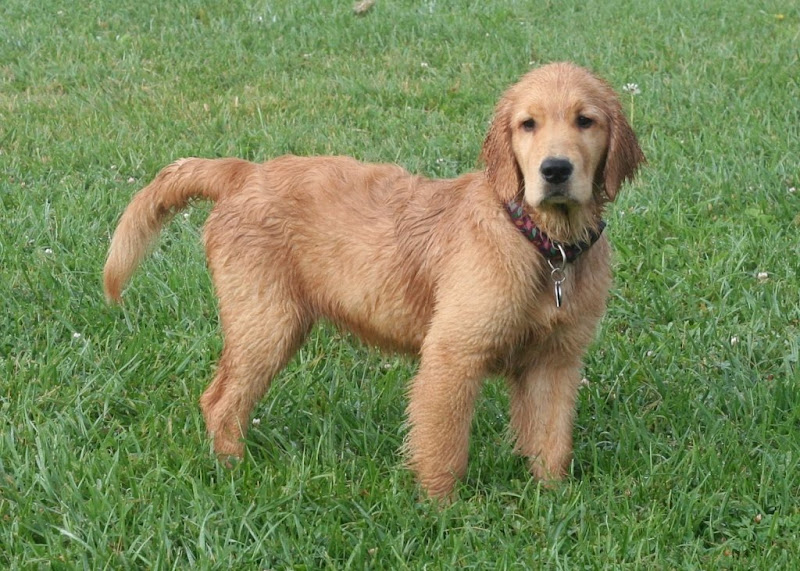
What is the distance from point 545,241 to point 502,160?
32 centimetres

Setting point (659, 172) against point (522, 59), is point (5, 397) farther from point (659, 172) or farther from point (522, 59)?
point (522, 59)

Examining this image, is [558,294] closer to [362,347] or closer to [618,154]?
[618,154]

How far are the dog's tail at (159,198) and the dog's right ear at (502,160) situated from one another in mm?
998

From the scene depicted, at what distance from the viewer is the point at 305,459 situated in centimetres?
409

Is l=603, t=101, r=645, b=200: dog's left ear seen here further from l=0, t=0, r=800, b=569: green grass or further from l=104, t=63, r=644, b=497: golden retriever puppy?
l=0, t=0, r=800, b=569: green grass

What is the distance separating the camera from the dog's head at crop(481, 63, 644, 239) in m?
3.69

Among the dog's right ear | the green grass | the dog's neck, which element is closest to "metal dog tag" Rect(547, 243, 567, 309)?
the dog's neck

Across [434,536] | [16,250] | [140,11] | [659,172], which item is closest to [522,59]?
[659,172]

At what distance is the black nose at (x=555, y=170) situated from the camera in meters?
3.64

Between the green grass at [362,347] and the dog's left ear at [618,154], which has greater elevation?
the dog's left ear at [618,154]

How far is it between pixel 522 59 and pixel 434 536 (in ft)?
19.0

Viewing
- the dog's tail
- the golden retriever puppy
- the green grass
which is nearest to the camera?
the green grass

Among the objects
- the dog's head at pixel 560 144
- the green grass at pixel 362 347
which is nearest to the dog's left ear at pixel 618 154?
the dog's head at pixel 560 144

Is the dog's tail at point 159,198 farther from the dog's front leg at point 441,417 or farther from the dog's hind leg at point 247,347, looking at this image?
the dog's front leg at point 441,417
